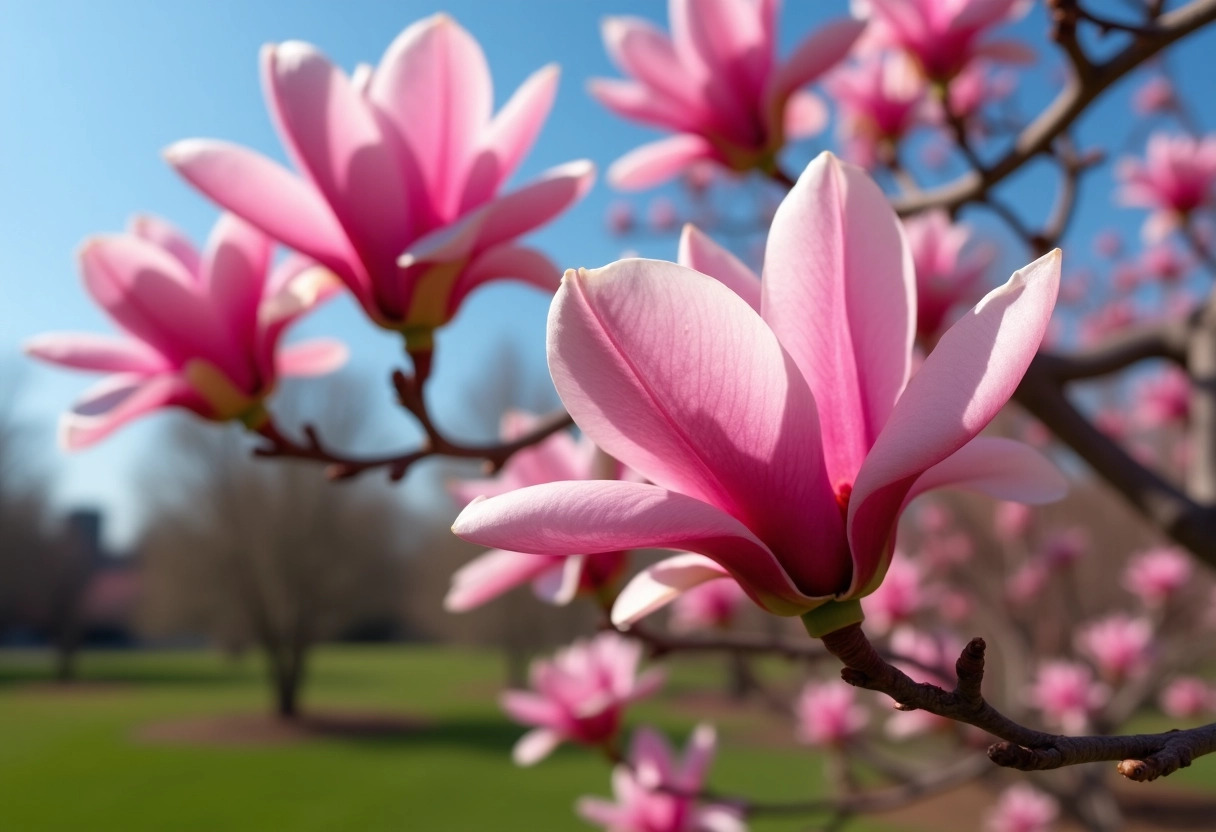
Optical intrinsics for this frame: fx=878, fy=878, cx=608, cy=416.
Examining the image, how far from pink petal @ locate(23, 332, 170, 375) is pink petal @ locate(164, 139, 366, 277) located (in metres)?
0.20

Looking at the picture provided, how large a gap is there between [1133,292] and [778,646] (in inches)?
215

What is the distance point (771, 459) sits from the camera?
381 mm

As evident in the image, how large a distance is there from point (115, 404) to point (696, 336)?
58 centimetres

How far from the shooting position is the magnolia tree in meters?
0.35

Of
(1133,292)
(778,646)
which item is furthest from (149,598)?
(778,646)

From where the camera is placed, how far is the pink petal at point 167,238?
0.81m

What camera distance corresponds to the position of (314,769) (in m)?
8.90

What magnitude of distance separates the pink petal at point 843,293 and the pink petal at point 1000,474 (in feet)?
0.15

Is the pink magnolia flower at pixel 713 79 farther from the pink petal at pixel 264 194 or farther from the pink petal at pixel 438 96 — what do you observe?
the pink petal at pixel 264 194

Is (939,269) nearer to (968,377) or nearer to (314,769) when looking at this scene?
(968,377)

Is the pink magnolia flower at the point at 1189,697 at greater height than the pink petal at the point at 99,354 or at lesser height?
lesser

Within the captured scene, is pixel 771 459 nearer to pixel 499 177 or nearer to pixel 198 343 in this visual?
pixel 499 177

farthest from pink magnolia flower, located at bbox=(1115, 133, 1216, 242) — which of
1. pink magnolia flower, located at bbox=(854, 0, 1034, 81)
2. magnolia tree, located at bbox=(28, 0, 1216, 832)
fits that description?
pink magnolia flower, located at bbox=(854, 0, 1034, 81)

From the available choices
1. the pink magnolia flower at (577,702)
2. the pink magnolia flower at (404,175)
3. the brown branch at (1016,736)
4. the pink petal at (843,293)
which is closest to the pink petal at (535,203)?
the pink magnolia flower at (404,175)
